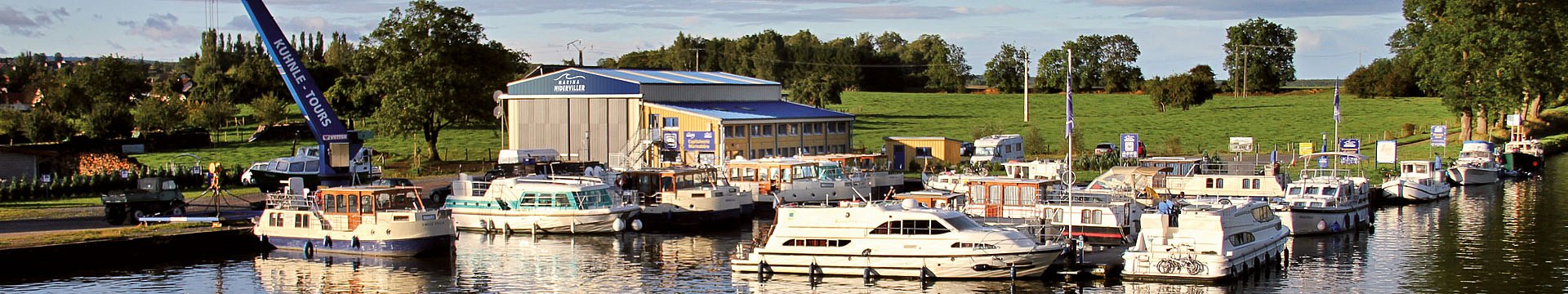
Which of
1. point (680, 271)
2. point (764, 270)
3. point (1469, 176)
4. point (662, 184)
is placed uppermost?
point (662, 184)

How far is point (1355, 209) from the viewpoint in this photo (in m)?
49.2

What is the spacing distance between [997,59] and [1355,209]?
11864cm

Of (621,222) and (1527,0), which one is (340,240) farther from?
(1527,0)

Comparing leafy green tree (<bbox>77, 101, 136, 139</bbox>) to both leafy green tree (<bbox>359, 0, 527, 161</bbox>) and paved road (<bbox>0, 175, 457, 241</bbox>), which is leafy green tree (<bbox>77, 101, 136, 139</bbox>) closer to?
leafy green tree (<bbox>359, 0, 527, 161</bbox>)

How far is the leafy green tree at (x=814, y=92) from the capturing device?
403ft

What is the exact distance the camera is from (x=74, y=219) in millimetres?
47312

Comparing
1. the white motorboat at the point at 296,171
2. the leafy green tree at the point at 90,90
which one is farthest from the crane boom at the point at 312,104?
the leafy green tree at the point at 90,90

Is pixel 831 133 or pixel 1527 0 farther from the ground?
pixel 1527 0

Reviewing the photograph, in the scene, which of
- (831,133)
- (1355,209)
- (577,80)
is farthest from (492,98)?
(1355,209)

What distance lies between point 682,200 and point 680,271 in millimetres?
11612

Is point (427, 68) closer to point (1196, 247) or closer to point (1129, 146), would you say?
point (1129, 146)

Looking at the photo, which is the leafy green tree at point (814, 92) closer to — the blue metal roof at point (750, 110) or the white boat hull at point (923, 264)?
the blue metal roof at point (750, 110)

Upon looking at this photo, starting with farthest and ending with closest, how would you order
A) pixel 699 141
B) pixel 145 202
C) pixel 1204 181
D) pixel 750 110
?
pixel 750 110
pixel 699 141
pixel 1204 181
pixel 145 202

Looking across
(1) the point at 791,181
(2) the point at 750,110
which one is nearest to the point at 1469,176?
(2) the point at 750,110
